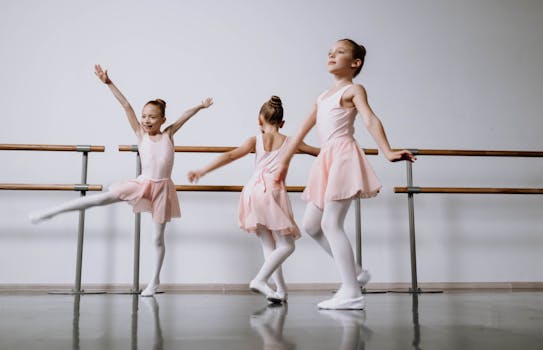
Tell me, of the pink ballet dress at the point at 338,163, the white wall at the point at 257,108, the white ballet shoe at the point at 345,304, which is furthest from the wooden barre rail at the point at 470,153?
the white ballet shoe at the point at 345,304

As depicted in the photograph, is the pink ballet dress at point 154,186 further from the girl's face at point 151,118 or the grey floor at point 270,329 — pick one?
the grey floor at point 270,329

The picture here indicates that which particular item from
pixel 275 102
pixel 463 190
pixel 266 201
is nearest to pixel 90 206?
pixel 266 201

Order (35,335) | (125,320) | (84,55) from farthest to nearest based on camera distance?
(84,55) < (125,320) < (35,335)

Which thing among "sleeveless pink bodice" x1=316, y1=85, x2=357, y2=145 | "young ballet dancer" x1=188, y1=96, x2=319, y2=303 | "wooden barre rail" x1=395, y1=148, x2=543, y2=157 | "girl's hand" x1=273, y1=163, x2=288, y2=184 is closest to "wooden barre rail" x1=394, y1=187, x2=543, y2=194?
"wooden barre rail" x1=395, y1=148, x2=543, y2=157

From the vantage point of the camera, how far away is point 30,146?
2.52m

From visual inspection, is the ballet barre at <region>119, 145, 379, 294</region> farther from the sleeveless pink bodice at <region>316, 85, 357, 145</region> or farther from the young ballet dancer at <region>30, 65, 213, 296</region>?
the sleeveless pink bodice at <region>316, 85, 357, 145</region>

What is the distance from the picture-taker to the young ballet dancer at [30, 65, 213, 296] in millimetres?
2244

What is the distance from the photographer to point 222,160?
1.92m

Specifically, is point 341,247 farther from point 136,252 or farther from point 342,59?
point 136,252

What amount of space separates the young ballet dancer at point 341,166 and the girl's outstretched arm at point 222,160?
0.30 metres

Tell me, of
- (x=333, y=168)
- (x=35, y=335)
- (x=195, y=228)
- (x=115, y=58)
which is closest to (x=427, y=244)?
(x=195, y=228)

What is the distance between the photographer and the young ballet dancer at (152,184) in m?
2.24

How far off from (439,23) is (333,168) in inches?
80.2

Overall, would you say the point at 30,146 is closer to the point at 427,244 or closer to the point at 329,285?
the point at 329,285
